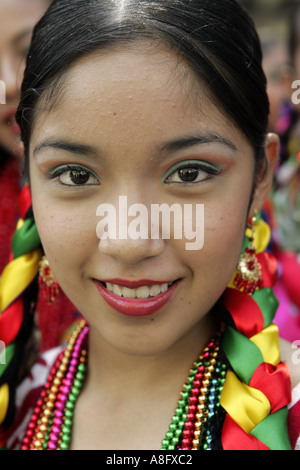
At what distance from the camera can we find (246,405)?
1162mm

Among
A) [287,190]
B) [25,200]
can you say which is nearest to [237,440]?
[25,200]

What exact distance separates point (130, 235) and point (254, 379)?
0.42 meters

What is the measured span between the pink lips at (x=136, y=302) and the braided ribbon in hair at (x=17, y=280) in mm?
376

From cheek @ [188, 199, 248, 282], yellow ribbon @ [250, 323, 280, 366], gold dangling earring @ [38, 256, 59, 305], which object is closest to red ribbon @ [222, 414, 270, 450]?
yellow ribbon @ [250, 323, 280, 366]

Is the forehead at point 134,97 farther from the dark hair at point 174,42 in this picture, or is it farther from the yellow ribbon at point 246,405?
the yellow ribbon at point 246,405

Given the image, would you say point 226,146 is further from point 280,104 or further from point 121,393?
point 280,104

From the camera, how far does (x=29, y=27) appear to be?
7.36 feet

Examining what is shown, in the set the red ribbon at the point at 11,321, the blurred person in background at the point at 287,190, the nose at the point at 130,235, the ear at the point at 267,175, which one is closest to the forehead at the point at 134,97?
the nose at the point at 130,235

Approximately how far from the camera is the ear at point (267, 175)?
4.25ft

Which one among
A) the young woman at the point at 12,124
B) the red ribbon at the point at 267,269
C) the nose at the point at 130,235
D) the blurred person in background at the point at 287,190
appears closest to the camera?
the nose at the point at 130,235

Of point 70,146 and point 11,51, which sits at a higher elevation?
point 11,51

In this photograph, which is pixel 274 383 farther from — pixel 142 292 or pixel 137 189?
pixel 137 189

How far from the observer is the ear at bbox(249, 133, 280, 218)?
130 centimetres
